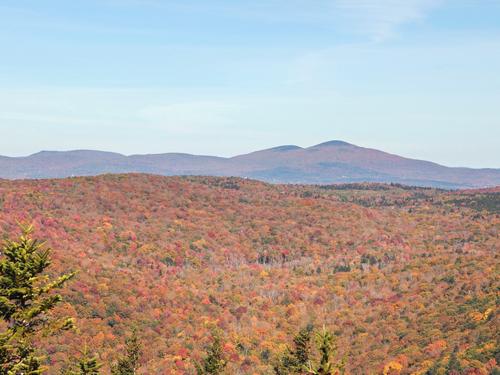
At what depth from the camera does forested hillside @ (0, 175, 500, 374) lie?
86.4m

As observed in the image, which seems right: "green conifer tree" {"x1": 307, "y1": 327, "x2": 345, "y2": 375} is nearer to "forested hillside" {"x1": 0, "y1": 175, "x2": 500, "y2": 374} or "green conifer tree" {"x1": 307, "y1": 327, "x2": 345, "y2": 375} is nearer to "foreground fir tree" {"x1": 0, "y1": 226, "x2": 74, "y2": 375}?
"foreground fir tree" {"x1": 0, "y1": 226, "x2": 74, "y2": 375}

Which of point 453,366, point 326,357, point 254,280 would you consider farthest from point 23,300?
point 254,280

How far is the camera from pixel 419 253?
6107 inches

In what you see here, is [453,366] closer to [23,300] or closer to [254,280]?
[23,300]

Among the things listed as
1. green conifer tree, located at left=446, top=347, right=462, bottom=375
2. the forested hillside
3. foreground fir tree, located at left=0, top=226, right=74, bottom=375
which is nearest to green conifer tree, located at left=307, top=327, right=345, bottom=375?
foreground fir tree, located at left=0, top=226, right=74, bottom=375

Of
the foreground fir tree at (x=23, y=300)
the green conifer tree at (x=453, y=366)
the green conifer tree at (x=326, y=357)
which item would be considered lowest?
the green conifer tree at (x=453, y=366)

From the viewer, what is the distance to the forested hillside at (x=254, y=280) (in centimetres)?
8638

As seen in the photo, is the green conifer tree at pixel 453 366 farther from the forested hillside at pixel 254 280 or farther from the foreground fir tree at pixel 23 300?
the foreground fir tree at pixel 23 300

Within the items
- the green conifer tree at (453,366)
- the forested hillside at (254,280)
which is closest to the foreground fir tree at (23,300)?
the forested hillside at (254,280)

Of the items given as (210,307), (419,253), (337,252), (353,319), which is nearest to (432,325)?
(353,319)

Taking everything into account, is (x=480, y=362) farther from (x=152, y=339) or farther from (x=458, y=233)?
(x=458, y=233)

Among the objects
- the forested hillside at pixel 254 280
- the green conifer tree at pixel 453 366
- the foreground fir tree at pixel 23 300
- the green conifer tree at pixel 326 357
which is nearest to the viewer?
the foreground fir tree at pixel 23 300

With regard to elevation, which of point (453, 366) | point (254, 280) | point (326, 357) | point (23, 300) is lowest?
point (254, 280)

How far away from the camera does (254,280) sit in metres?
140
